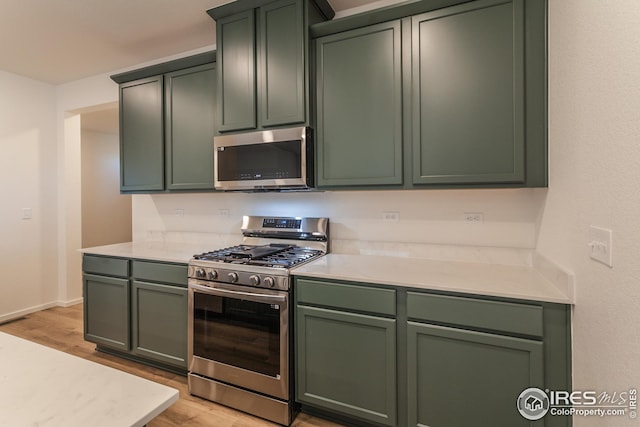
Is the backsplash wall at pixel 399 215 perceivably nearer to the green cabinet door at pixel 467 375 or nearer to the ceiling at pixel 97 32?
the green cabinet door at pixel 467 375

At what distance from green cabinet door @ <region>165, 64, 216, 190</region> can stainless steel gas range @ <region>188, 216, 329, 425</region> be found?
77 centimetres

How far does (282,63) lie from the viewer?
7.13ft

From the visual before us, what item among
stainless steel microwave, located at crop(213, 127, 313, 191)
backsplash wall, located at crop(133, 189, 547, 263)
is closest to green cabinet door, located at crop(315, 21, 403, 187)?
stainless steel microwave, located at crop(213, 127, 313, 191)

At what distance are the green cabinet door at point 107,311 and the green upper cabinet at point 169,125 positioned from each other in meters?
0.85

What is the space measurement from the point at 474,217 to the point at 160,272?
2.24 m

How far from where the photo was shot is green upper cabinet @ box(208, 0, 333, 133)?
83.4 inches

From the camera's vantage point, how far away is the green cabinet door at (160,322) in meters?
2.28

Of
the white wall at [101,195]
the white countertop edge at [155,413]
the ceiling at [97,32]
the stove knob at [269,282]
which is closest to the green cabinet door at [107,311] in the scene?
the stove knob at [269,282]

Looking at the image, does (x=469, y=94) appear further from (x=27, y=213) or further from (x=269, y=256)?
(x=27, y=213)

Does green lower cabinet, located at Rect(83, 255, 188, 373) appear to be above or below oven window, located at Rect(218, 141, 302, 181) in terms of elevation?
below

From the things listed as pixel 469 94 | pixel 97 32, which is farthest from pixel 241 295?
pixel 97 32

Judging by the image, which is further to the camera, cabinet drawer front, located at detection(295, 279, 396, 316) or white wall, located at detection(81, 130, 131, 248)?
white wall, located at detection(81, 130, 131, 248)

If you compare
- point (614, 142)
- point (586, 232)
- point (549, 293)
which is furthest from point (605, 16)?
point (549, 293)

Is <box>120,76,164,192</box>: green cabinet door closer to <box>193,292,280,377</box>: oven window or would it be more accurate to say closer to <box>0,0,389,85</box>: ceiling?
<box>0,0,389,85</box>: ceiling
